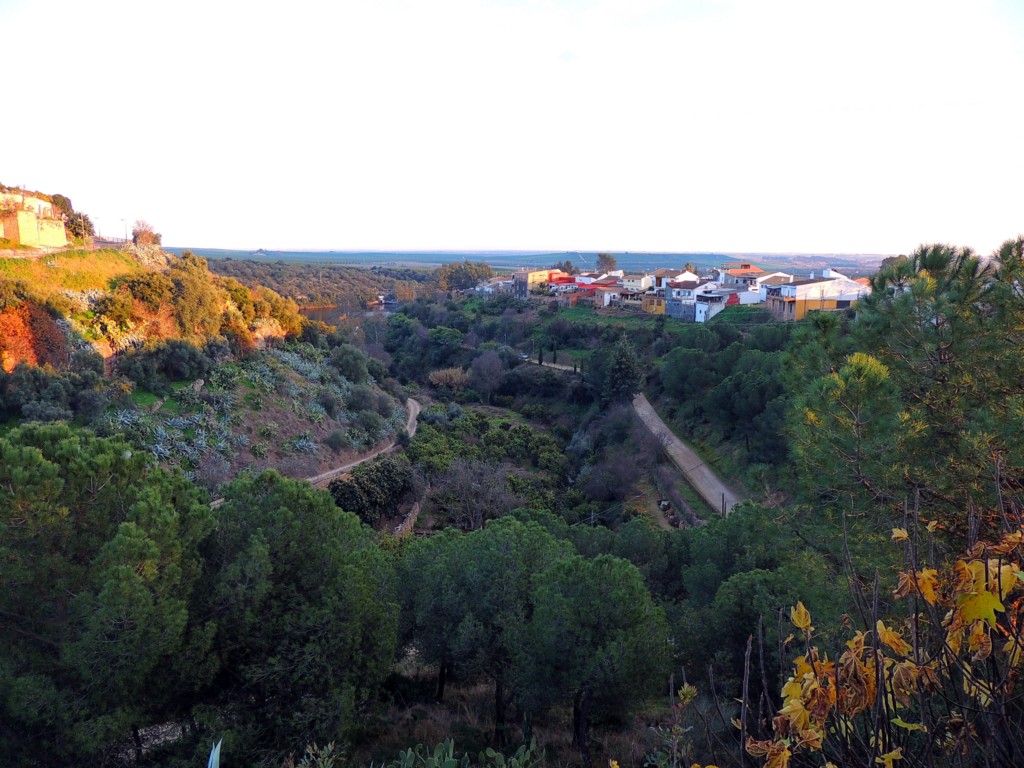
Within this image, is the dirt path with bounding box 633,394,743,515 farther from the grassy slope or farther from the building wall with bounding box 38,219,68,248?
the building wall with bounding box 38,219,68,248

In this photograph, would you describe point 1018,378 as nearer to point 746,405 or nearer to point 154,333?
point 746,405

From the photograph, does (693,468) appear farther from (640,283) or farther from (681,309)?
(640,283)

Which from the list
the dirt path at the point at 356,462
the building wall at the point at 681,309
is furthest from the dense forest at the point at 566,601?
the building wall at the point at 681,309

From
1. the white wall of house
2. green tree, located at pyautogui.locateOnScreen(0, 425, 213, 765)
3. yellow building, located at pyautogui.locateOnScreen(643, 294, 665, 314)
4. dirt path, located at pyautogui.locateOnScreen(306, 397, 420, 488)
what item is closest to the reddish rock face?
dirt path, located at pyautogui.locateOnScreen(306, 397, 420, 488)

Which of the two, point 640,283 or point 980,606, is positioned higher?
point 980,606

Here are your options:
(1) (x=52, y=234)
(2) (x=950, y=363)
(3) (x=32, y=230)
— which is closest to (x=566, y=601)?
(2) (x=950, y=363)

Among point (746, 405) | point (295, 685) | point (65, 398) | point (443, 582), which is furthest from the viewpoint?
point (746, 405)

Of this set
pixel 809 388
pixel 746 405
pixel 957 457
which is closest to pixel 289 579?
pixel 809 388
